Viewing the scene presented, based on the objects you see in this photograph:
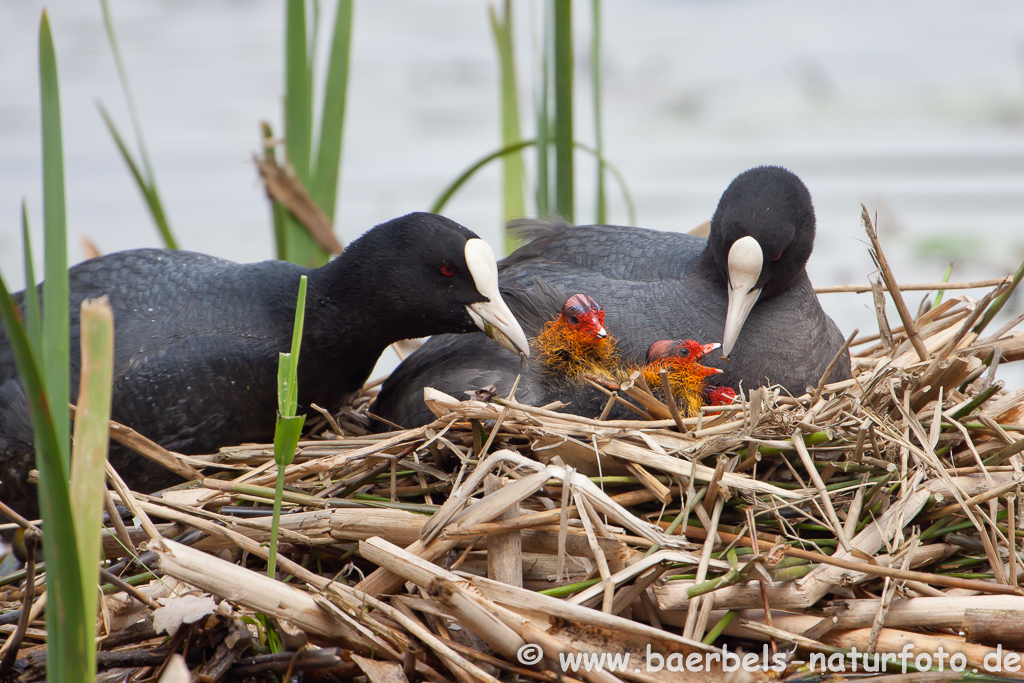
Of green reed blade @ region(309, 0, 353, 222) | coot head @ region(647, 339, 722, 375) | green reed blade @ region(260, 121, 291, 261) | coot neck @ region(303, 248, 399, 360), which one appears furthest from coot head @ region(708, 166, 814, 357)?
green reed blade @ region(260, 121, 291, 261)

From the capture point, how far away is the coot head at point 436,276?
6.72ft

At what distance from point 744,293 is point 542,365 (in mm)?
465

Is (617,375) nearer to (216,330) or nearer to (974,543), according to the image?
(974,543)

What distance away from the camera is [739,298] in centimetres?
205

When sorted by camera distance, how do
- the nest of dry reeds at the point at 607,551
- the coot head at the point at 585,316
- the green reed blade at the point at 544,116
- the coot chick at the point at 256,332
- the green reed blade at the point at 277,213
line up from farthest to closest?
the green reed blade at the point at 277,213 < the green reed blade at the point at 544,116 < the coot chick at the point at 256,332 < the coot head at the point at 585,316 < the nest of dry reeds at the point at 607,551

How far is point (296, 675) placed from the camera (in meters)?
1.37

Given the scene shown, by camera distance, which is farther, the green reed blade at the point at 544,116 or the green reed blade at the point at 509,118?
the green reed blade at the point at 509,118

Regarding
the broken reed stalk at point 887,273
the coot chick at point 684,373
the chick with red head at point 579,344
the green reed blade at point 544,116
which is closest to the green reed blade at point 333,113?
the green reed blade at point 544,116

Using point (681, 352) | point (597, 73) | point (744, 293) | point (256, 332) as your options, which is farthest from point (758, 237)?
point (256, 332)

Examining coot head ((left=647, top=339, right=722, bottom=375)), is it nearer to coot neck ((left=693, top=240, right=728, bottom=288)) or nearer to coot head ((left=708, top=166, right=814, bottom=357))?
coot head ((left=708, top=166, right=814, bottom=357))

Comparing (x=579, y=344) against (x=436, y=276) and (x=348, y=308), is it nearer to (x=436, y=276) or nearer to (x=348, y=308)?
(x=436, y=276)

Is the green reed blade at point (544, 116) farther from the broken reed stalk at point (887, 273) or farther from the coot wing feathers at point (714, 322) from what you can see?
the broken reed stalk at point (887, 273)

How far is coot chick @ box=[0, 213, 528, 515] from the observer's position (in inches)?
81.7

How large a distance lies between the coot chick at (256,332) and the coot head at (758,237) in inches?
19.1
